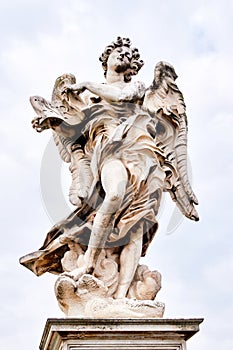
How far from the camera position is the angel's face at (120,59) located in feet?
25.3

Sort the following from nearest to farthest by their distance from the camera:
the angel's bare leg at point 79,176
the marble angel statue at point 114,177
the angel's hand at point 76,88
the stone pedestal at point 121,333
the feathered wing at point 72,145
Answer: the stone pedestal at point 121,333 → the marble angel statue at point 114,177 → the angel's bare leg at point 79,176 → the feathered wing at point 72,145 → the angel's hand at point 76,88

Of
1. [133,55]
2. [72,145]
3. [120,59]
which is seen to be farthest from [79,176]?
[133,55]

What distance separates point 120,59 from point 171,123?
887 mm

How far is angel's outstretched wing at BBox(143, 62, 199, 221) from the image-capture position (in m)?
7.35

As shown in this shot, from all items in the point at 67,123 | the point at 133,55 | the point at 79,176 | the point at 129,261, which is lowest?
the point at 129,261

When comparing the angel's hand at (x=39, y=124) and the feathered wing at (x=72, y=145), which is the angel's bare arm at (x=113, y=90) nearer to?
the feathered wing at (x=72, y=145)

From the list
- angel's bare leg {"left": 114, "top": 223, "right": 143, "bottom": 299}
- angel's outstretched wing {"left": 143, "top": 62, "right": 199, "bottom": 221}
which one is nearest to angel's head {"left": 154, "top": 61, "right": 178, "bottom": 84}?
angel's outstretched wing {"left": 143, "top": 62, "right": 199, "bottom": 221}

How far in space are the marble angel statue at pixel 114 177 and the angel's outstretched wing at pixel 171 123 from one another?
0.01 metres

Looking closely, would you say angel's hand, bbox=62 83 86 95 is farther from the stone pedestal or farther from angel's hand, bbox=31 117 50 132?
the stone pedestal

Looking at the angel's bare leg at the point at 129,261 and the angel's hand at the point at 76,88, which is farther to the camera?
the angel's hand at the point at 76,88

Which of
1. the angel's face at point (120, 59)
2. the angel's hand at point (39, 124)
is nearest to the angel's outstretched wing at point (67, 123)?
the angel's hand at point (39, 124)

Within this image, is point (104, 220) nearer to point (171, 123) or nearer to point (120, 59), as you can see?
point (171, 123)

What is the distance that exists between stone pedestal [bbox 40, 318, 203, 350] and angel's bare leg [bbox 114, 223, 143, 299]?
564mm

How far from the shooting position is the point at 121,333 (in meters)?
5.98
